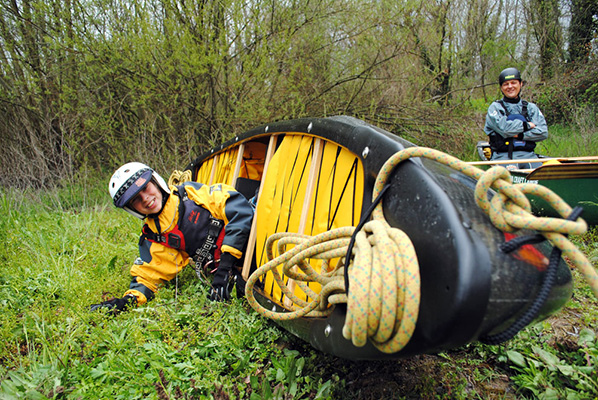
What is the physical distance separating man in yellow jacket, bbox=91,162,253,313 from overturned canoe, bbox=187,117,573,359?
677 mm

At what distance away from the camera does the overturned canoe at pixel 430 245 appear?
0.96 m

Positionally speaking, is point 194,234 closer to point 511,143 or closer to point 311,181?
point 311,181

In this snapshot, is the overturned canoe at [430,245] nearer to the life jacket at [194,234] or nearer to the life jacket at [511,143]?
the life jacket at [194,234]

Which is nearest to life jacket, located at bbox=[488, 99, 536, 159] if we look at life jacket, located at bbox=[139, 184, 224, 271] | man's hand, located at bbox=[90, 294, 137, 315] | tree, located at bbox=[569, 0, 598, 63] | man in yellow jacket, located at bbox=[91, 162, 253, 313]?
man in yellow jacket, located at bbox=[91, 162, 253, 313]

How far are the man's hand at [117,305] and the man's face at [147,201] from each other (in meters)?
0.64

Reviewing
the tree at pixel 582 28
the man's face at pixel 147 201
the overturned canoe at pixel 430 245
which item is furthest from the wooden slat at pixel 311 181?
the tree at pixel 582 28

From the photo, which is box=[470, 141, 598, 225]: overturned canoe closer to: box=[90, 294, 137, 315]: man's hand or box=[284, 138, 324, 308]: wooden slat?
box=[284, 138, 324, 308]: wooden slat

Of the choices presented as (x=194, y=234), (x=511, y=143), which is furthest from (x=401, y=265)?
(x=511, y=143)

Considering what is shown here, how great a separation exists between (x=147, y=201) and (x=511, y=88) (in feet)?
15.0

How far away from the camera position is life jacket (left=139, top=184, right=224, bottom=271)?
294 centimetres

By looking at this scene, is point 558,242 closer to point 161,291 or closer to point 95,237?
point 161,291

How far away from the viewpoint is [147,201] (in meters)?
2.81

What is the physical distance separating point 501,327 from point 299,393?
109cm

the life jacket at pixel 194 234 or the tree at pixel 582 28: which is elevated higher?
the tree at pixel 582 28
